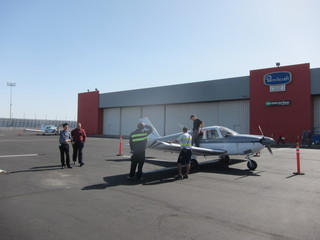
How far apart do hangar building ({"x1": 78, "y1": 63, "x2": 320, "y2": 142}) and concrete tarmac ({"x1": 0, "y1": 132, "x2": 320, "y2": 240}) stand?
66.9 ft

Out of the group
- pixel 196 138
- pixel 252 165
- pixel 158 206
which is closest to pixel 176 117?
pixel 196 138

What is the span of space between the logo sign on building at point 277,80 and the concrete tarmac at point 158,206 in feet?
69.3

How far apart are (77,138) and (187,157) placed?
527 centimetres

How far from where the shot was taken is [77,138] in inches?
466

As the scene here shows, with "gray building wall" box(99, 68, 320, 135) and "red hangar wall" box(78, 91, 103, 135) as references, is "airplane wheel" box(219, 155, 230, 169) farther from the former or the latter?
"red hangar wall" box(78, 91, 103, 135)

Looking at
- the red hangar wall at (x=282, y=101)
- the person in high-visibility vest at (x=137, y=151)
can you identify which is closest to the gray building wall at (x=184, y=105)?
the red hangar wall at (x=282, y=101)

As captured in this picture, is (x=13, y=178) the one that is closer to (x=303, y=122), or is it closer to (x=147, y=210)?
(x=147, y=210)

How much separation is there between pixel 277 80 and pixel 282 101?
2348mm

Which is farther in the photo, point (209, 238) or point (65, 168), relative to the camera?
point (65, 168)

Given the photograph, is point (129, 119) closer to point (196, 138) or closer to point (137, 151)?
point (196, 138)

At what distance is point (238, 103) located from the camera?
3291 centimetres

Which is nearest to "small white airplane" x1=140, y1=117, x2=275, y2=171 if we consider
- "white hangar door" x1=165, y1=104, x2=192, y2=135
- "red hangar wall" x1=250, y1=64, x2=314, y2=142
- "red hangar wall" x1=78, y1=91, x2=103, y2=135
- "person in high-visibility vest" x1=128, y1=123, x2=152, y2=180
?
"person in high-visibility vest" x1=128, y1=123, x2=152, y2=180

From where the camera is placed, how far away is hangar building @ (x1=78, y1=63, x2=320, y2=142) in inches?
1078

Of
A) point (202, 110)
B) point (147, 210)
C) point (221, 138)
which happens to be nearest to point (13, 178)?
point (147, 210)
